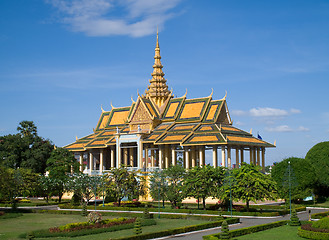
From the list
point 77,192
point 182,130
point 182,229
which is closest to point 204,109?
point 182,130

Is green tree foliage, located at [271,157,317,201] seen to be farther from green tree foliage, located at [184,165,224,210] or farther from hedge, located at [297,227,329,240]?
hedge, located at [297,227,329,240]

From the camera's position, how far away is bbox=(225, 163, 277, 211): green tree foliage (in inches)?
1502

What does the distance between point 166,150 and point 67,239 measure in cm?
3705

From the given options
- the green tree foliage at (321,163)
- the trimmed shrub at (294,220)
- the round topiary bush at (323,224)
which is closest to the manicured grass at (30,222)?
the trimmed shrub at (294,220)

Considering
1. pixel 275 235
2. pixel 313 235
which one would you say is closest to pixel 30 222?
pixel 275 235

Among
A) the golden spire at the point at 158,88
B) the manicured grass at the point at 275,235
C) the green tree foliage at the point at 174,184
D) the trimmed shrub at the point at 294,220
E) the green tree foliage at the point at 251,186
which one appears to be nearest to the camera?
the manicured grass at the point at 275,235

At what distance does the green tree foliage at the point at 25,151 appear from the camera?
7038 cm

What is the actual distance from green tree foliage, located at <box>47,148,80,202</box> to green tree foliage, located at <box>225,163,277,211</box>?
2041 cm

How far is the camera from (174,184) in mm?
46312

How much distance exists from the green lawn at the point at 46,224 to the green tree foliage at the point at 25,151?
93.2 feet

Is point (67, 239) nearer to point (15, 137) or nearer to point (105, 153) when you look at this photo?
point (105, 153)

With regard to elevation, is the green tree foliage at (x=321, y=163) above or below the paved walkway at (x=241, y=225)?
above

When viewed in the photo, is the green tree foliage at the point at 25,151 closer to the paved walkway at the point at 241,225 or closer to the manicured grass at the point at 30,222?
the manicured grass at the point at 30,222

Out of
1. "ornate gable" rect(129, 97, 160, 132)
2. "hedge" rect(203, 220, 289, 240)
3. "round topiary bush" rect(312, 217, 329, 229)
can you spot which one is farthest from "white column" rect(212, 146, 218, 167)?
"round topiary bush" rect(312, 217, 329, 229)
